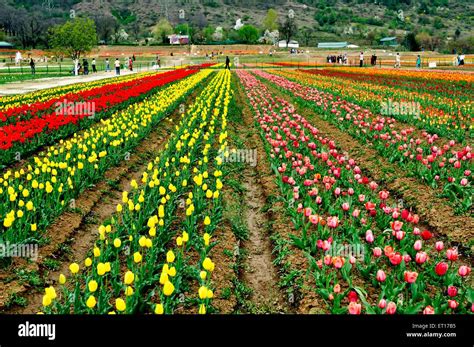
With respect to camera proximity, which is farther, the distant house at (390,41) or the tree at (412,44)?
the distant house at (390,41)

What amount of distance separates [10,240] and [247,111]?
47.3 feet

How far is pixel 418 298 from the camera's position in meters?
4.62

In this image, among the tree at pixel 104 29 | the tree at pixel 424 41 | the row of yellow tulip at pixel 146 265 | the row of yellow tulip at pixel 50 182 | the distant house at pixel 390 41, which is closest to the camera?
the row of yellow tulip at pixel 146 265

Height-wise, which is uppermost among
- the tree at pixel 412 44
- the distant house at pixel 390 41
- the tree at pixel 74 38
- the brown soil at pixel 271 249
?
the distant house at pixel 390 41

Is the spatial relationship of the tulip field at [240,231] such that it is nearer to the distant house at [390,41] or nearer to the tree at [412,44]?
the tree at [412,44]

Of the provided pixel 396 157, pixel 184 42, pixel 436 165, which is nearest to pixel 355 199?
pixel 436 165

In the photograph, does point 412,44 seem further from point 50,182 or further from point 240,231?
point 50,182

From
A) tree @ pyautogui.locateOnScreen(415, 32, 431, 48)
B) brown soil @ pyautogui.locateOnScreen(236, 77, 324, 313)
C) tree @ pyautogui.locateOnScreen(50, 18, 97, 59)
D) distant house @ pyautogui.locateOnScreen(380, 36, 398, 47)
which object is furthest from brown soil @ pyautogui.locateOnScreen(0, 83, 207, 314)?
distant house @ pyautogui.locateOnScreen(380, 36, 398, 47)

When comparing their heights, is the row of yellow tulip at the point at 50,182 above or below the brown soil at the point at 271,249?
above

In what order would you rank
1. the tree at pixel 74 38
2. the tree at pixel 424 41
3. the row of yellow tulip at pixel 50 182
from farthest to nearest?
1. the tree at pixel 424 41
2. the tree at pixel 74 38
3. the row of yellow tulip at pixel 50 182

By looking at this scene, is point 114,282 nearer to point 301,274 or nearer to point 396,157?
point 301,274

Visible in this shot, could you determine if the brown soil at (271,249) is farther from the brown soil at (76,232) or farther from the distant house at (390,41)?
the distant house at (390,41)

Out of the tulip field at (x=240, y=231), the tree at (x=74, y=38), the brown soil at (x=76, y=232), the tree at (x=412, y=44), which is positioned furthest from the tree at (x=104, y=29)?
the brown soil at (x=76, y=232)

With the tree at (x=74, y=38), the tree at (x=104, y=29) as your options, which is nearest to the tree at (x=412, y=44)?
the tree at (x=74, y=38)
